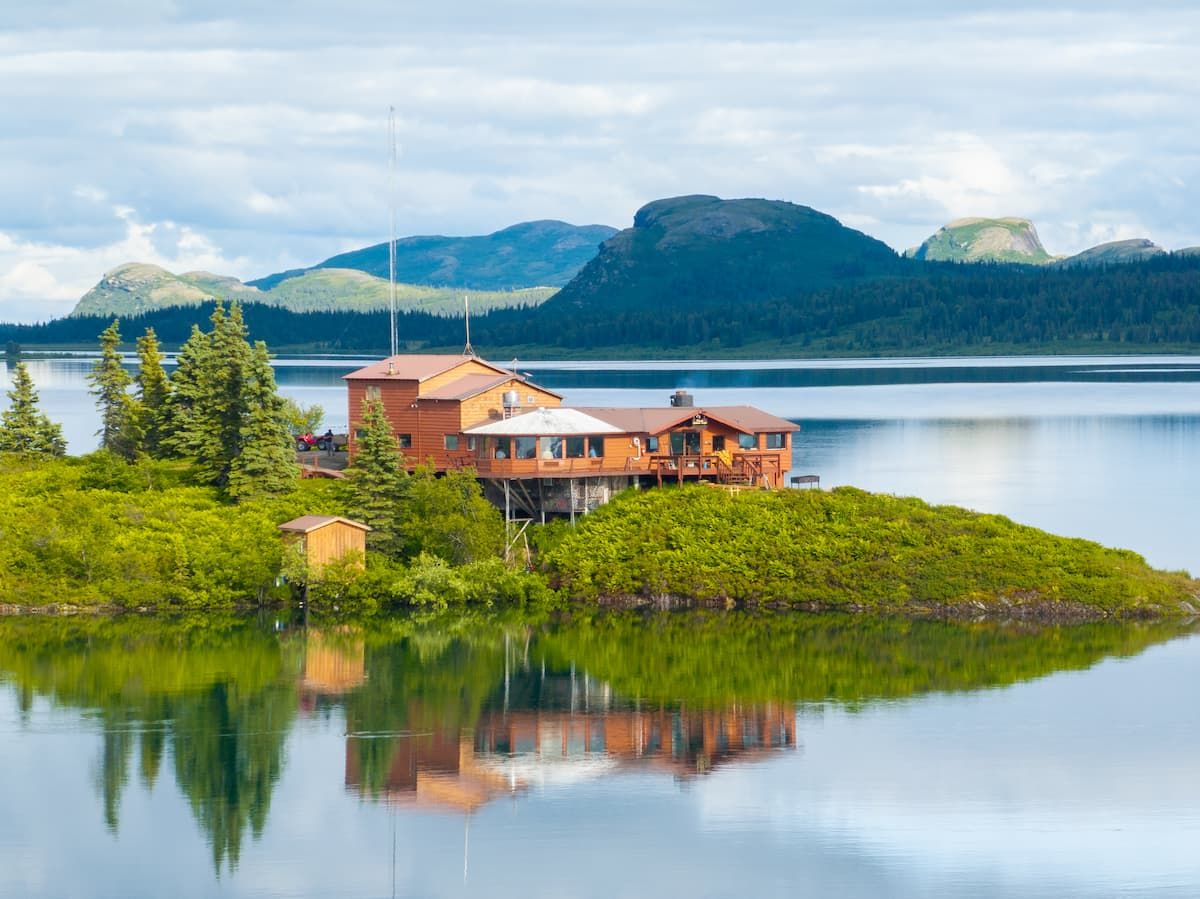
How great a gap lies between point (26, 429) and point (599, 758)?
4307 centimetres

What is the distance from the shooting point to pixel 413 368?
7869 centimetres

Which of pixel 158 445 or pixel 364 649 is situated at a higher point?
pixel 158 445

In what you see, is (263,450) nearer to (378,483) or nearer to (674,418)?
(378,483)

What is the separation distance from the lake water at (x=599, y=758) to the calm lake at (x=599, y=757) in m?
0.12

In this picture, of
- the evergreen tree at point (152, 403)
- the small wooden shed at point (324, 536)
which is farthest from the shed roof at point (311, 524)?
the evergreen tree at point (152, 403)

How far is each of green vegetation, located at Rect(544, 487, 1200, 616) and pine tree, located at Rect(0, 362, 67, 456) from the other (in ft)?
86.6

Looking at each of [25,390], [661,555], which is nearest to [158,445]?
[25,390]

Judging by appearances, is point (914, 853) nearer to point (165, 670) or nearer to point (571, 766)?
point (571, 766)

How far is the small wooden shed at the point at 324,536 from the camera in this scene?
6844 cm

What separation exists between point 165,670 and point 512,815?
62.0 ft

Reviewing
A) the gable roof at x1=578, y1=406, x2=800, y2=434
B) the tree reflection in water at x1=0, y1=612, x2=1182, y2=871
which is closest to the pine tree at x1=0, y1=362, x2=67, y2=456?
the tree reflection in water at x1=0, y1=612, x2=1182, y2=871

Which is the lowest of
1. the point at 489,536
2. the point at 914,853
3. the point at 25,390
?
the point at 914,853

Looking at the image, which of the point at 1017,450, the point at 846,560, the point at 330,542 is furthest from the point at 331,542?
the point at 1017,450

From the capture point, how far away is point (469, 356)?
7988 centimetres
